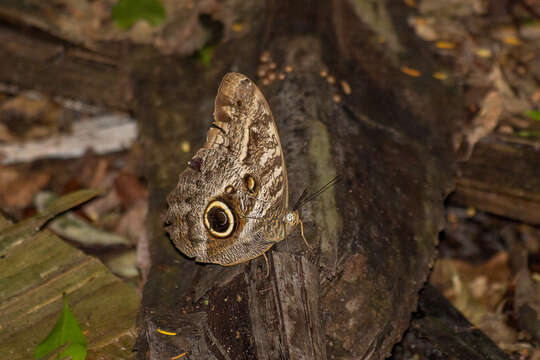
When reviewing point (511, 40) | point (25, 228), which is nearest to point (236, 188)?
point (25, 228)

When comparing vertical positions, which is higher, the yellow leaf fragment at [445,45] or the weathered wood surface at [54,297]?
the yellow leaf fragment at [445,45]

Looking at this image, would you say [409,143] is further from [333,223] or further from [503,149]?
[333,223]

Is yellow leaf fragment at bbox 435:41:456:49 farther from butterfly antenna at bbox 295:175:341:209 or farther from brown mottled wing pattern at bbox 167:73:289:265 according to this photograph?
brown mottled wing pattern at bbox 167:73:289:265

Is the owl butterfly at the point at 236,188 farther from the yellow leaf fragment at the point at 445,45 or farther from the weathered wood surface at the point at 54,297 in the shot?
the yellow leaf fragment at the point at 445,45

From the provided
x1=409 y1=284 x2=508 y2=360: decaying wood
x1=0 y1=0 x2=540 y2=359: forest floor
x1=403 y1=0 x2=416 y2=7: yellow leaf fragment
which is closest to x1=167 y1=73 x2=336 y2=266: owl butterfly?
x1=0 y1=0 x2=540 y2=359: forest floor

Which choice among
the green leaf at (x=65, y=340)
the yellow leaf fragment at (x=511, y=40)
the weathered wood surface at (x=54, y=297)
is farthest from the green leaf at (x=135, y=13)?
the yellow leaf fragment at (x=511, y=40)

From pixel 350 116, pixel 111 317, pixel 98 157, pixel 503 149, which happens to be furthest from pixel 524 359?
pixel 98 157

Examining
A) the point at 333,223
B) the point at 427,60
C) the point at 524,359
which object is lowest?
the point at 524,359
